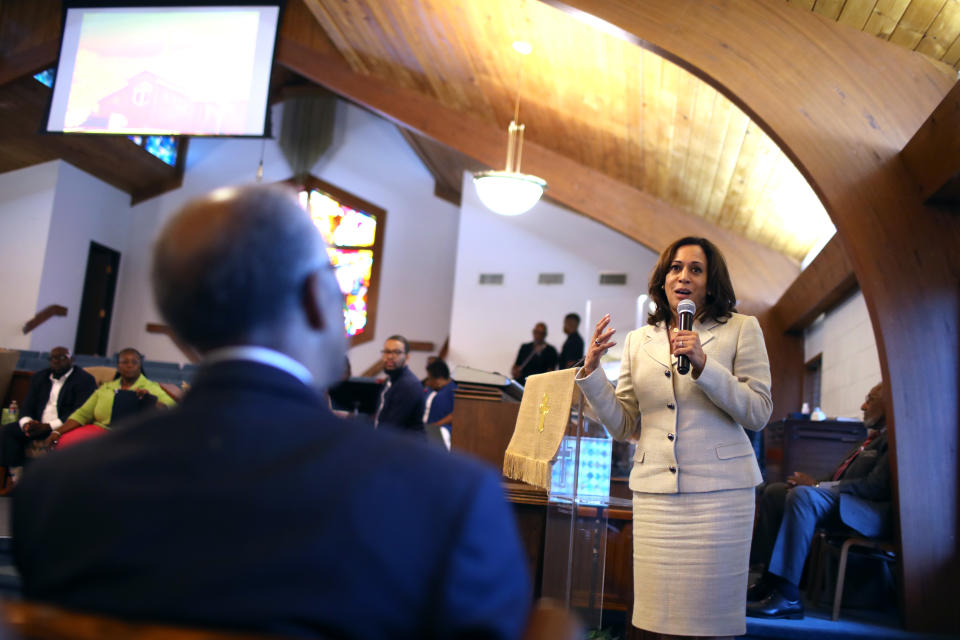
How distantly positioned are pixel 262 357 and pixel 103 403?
241 inches

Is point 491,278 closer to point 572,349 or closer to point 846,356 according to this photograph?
point 572,349

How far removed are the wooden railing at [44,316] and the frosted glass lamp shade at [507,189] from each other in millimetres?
7894

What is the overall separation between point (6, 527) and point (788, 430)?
472cm

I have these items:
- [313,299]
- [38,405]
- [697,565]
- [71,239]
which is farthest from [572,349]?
[313,299]

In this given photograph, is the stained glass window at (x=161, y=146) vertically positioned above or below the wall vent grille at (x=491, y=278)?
above

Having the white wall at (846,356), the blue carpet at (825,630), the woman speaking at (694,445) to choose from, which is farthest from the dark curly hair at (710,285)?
the white wall at (846,356)

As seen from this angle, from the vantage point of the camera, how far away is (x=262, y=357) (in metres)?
0.77

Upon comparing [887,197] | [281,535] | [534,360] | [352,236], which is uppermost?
[352,236]

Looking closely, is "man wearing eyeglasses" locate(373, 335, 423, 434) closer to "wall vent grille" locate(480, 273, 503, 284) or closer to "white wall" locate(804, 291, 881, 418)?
"white wall" locate(804, 291, 881, 418)

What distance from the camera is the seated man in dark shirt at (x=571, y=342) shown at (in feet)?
32.4

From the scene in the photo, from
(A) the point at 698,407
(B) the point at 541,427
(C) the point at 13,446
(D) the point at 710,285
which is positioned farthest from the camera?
(C) the point at 13,446

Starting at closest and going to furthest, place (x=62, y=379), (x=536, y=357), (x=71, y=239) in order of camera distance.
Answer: (x=62, y=379) → (x=536, y=357) → (x=71, y=239)

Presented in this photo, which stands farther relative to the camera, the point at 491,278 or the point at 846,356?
the point at 491,278

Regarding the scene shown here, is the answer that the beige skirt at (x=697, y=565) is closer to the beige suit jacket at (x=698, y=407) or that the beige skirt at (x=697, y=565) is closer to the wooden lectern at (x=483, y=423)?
the beige suit jacket at (x=698, y=407)
